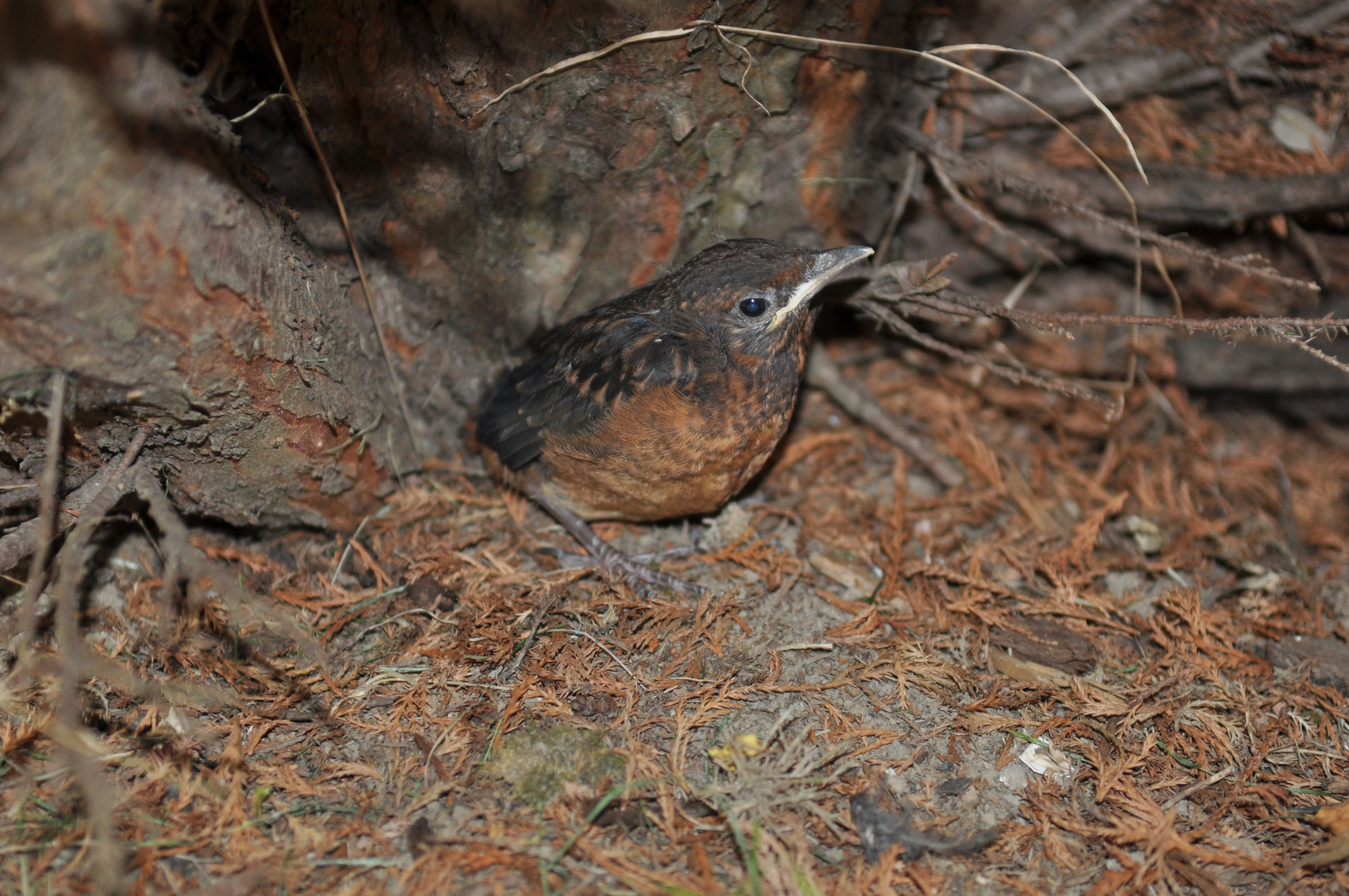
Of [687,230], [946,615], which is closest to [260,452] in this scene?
[687,230]

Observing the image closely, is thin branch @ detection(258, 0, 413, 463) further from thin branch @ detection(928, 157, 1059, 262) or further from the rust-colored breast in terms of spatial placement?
thin branch @ detection(928, 157, 1059, 262)

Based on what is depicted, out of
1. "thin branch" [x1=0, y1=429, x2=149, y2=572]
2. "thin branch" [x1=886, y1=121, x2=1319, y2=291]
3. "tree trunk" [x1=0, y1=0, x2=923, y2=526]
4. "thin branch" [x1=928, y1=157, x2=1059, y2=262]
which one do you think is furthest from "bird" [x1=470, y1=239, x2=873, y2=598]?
"thin branch" [x1=0, y1=429, x2=149, y2=572]

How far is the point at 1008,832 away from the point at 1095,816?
1.15ft

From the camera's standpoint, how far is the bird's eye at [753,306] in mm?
3619

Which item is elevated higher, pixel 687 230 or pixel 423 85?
pixel 423 85

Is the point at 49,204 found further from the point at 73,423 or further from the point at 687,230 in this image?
the point at 687,230

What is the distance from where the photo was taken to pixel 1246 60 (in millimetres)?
4336

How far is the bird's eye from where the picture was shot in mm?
3619

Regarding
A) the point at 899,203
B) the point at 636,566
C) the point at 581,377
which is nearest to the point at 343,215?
the point at 581,377

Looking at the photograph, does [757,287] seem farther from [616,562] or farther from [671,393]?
[616,562]

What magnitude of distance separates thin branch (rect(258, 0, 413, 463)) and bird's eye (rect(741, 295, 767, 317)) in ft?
5.83

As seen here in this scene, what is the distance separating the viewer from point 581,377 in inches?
152

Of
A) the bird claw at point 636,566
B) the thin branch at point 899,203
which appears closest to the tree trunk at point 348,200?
the thin branch at point 899,203

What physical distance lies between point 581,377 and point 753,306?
34.9 inches
